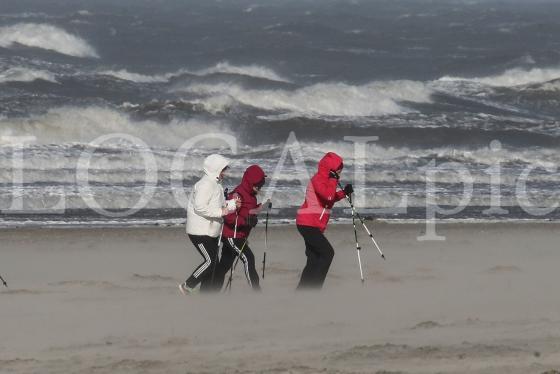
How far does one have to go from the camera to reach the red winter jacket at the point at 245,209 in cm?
1017

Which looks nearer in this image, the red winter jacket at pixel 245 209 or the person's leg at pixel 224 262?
the red winter jacket at pixel 245 209

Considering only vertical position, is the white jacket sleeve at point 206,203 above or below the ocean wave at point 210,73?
below

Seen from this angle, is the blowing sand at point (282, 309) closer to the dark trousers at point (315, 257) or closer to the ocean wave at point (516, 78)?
the dark trousers at point (315, 257)

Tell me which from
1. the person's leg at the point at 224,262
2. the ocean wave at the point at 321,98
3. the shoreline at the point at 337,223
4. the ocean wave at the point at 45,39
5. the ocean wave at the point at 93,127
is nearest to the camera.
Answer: the person's leg at the point at 224,262

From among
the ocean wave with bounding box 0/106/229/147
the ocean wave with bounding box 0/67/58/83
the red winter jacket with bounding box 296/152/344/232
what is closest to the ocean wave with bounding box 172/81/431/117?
the ocean wave with bounding box 0/106/229/147

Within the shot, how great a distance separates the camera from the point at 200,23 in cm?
5666

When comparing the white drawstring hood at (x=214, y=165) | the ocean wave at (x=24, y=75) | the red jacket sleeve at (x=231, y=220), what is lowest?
the red jacket sleeve at (x=231, y=220)

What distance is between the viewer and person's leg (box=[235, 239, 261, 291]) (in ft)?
33.6

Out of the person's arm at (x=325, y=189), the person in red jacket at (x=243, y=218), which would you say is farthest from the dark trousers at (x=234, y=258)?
the person's arm at (x=325, y=189)

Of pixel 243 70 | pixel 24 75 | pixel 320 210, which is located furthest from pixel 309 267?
pixel 243 70

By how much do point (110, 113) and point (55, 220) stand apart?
393 inches

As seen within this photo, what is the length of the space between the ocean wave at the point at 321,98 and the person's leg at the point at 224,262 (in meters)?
17.2

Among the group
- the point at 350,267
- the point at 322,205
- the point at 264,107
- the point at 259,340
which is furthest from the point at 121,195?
the point at 264,107

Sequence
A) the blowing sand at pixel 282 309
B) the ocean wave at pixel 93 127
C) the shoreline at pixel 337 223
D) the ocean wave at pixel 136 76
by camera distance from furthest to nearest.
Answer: the ocean wave at pixel 136 76 < the ocean wave at pixel 93 127 < the shoreline at pixel 337 223 < the blowing sand at pixel 282 309
